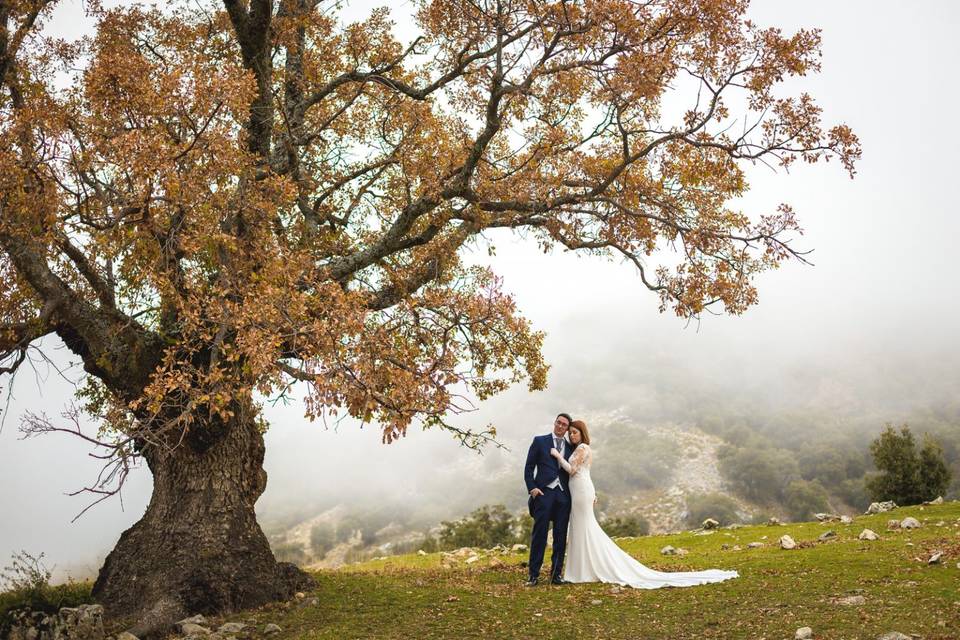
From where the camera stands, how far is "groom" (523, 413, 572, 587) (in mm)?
13250

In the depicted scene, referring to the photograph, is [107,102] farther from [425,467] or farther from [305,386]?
[425,467]

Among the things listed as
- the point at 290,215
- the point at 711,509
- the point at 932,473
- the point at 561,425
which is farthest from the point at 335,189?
the point at 711,509

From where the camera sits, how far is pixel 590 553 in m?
13.3

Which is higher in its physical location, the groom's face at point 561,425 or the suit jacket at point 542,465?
the groom's face at point 561,425

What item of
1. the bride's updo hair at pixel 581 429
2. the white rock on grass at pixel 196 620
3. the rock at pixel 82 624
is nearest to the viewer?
the rock at pixel 82 624

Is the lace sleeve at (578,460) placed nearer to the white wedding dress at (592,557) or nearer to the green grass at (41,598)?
the white wedding dress at (592,557)

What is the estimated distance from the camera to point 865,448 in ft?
342

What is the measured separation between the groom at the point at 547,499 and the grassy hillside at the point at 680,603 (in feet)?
1.61

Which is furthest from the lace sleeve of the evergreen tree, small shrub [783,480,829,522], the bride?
small shrub [783,480,829,522]

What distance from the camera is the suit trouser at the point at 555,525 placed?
13234 mm

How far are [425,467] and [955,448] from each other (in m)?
78.7

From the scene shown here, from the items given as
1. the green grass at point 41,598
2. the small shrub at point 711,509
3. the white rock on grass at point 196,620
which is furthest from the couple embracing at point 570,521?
the small shrub at point 711,509

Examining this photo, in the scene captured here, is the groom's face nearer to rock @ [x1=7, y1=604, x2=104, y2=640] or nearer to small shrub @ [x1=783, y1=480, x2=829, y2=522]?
rock @ [x1=7, y1=604, x2=104, y2=640]

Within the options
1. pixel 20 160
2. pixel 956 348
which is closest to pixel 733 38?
pixel 20 160
